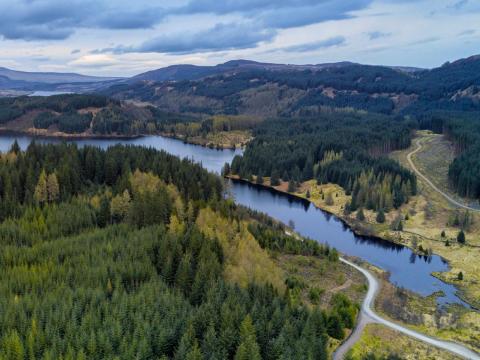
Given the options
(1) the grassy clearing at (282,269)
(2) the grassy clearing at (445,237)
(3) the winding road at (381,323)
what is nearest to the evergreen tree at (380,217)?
(2) the grassy clearing at (445,237)

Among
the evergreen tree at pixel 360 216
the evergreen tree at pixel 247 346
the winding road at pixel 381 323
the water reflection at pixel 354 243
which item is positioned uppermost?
the evergreen tree at pixel 247 346

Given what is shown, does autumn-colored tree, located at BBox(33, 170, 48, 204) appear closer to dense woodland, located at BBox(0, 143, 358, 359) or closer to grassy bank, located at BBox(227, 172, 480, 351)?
dense woodland, located at BBox(0, 143, 358, 359)

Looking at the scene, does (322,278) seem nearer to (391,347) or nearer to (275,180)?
(391,347)

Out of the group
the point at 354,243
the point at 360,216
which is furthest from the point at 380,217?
the point at 354,243

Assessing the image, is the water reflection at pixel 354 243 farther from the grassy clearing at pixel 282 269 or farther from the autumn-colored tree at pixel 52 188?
the autumn-colored tree at pixel 52 188

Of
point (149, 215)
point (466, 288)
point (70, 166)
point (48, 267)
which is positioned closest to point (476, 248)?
point (466, 288)

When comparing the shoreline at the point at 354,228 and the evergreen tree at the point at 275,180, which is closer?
the shoreline at the point at 354,228

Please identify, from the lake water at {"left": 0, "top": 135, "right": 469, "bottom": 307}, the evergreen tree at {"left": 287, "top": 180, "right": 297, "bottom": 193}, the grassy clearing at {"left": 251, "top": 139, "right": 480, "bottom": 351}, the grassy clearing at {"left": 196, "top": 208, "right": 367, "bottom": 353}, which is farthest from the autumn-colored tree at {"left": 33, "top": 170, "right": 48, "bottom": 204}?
the evergreen tree at {"left": 287, "top": 180, "right": 297, "bottom": 193}
